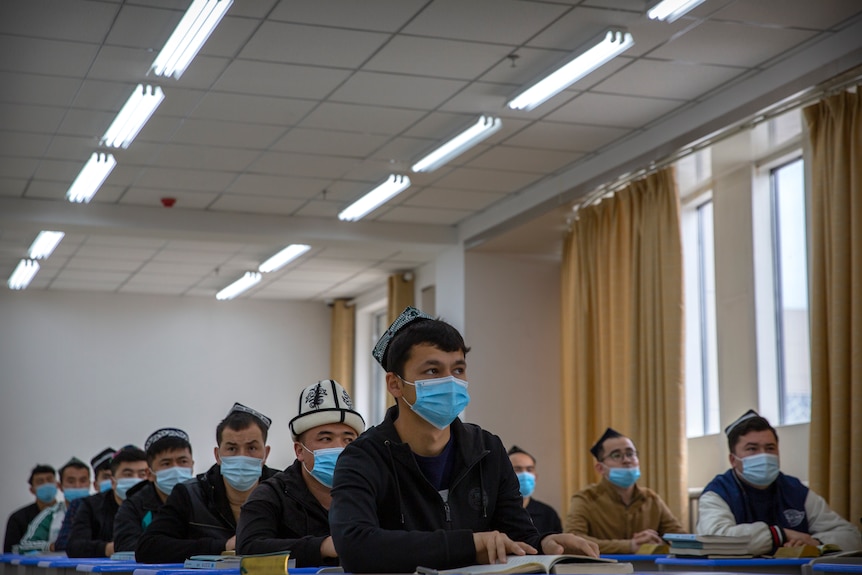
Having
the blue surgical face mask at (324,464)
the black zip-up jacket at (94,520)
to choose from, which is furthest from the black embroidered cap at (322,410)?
the black zip-up jacket at (94,520)

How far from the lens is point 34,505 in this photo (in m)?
11.7

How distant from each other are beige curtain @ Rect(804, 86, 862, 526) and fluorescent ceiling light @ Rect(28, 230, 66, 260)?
8.01 meters

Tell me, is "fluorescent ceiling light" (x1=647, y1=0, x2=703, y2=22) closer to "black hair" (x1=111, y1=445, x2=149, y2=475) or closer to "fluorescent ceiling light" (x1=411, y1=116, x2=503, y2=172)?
"fluorescent ceiling light" (x1=411, y1=116, x2=503, y2=172)

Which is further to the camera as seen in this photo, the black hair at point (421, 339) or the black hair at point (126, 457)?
the black hair at point (126, 457)

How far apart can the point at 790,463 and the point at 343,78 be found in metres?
4.50

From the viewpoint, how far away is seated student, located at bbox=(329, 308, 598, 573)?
291 cm

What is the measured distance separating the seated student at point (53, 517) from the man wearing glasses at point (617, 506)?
174 inches

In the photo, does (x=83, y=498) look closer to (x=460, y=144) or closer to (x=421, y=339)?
(x=460, y=144)

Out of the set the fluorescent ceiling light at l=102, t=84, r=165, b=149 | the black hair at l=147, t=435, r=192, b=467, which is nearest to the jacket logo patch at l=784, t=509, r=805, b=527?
the black hair at l=147, t=435, r=192, b=467

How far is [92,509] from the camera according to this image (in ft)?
26.1

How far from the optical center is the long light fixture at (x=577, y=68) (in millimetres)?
7484

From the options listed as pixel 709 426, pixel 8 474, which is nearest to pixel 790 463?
pixel 709 426

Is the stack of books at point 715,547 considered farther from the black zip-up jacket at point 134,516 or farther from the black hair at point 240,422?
the black zip-up jacket at point 134,516

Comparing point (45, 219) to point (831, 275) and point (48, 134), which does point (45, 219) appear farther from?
point (831, 275)
